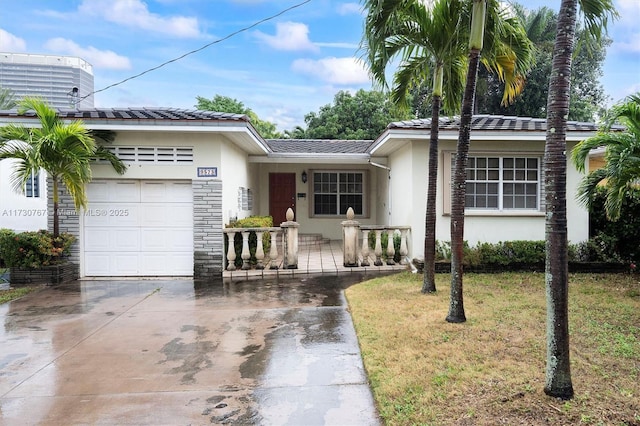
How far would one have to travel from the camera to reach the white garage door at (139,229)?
980cm

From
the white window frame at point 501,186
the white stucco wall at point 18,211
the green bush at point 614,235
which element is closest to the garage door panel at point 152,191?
the white stucco wall at point 18,211

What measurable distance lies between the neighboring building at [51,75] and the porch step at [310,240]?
9198 millimetres

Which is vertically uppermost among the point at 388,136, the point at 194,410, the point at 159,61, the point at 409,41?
the point at 159,61

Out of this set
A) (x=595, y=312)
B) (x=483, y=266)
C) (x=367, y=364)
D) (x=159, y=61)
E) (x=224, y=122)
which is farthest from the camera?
(x=159, y=61)

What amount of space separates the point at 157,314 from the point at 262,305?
1605 mm

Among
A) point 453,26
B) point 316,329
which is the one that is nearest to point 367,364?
point 316,329

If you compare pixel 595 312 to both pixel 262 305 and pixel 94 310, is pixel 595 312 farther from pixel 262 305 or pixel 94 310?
pixel 94 310

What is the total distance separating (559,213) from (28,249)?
957cm

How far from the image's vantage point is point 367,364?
451cm

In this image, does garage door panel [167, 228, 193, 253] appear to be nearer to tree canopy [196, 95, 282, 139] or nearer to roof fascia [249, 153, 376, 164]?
roof fascia [249, 153, 376, 164]

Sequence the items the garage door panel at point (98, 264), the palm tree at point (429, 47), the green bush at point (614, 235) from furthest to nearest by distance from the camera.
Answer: the garage door panel at point (98, 264)
the green bush at point (614, 235)
the palm tree at point (429, 47)

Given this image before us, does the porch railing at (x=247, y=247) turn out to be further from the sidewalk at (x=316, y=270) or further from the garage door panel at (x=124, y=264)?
the garage door panel at (x=124, y=264)

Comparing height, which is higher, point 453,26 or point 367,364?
point 453,26

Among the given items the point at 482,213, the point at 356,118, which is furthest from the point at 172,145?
the point at 356,118
